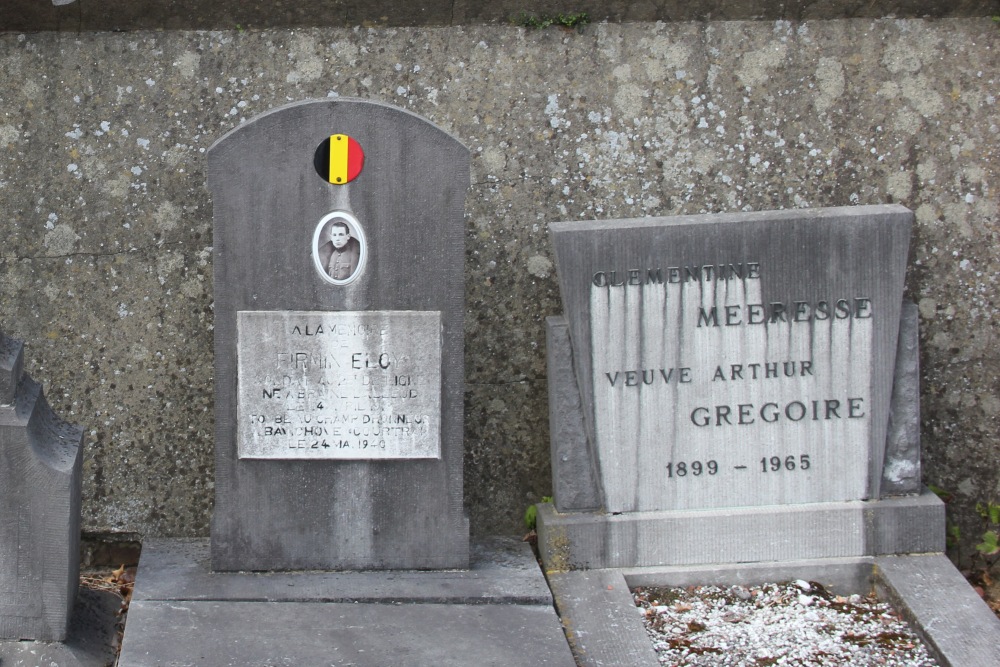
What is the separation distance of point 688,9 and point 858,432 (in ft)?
5.66

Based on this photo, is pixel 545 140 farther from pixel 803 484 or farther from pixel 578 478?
pixel 803 484

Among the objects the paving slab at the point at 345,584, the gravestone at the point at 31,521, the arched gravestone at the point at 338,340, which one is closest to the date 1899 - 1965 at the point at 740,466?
the paving slab at the point at 345,584

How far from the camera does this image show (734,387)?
4.11 meters

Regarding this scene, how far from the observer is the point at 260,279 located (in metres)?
3.86

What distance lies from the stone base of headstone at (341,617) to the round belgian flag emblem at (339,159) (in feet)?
4.42

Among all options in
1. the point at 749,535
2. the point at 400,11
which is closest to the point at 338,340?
the point at 400,11

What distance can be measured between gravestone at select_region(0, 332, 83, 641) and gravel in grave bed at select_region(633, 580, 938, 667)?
6.06 ft

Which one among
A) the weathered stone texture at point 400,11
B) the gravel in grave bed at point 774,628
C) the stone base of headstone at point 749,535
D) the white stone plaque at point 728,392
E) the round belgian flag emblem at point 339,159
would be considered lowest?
the gravel in grave bed at point 774,628

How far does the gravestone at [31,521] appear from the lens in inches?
134

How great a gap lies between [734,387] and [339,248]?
146 cm

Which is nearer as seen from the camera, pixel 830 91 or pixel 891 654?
pixel 891 654

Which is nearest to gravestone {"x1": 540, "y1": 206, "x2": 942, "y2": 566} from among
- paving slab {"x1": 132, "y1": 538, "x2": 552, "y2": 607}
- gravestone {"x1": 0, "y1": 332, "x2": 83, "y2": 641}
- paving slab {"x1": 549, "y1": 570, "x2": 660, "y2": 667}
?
paving slab {"x1": 549, "y1": 570, "x2": 660, "y2": 667}

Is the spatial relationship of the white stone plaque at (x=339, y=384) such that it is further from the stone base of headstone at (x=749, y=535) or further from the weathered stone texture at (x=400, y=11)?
the weathered stone texture at (x=400, y=11)

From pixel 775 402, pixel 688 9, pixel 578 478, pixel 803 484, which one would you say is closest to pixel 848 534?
pixel 803 484
